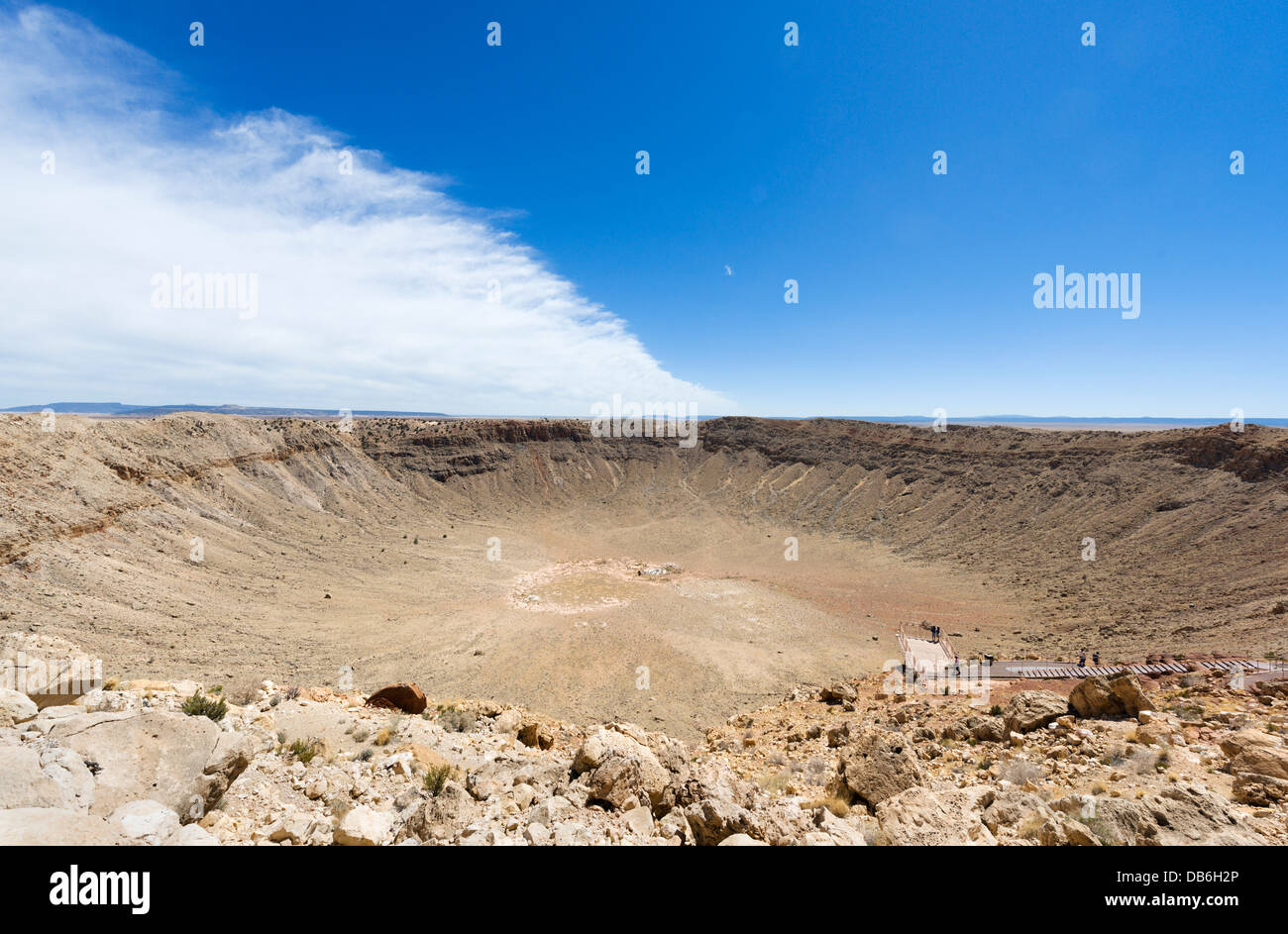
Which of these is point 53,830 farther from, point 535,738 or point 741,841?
point 535,738

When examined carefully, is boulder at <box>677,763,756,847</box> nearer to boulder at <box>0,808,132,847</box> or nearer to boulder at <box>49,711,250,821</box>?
boulder at <box>0,808,132,847</box>

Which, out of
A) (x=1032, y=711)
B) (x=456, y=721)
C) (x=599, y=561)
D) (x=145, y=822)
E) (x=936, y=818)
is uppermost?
(x=145, y=822)

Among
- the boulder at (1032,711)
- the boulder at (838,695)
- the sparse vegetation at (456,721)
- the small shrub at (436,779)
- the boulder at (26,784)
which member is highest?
the boulder at (26,784)

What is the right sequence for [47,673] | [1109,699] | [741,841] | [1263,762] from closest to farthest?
[741,841]
[1263,762]
[47,673]
[1109,699]

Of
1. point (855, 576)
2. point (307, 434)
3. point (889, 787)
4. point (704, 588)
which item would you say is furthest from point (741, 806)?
point (307, 434)

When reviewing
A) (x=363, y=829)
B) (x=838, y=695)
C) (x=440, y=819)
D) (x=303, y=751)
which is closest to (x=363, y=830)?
(x=363, y=829)

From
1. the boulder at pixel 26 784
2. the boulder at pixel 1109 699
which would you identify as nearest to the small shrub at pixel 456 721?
the boulder at pixel 26 784

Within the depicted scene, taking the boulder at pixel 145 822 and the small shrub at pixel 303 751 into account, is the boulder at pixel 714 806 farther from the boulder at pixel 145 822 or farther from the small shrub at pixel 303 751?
the small shrub at pixel 303 751
